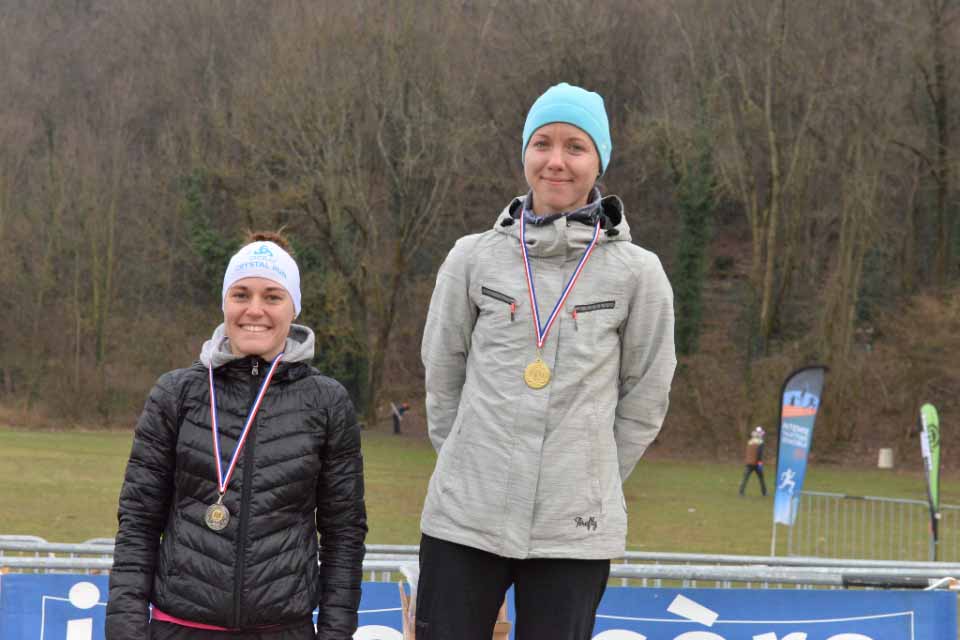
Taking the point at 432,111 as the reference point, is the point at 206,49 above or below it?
above

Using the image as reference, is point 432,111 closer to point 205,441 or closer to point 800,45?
point 800,45

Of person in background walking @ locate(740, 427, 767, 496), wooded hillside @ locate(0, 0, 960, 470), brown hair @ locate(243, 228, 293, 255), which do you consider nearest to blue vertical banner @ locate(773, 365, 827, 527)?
person in background walking @ locate(740, 427, 767, 496)

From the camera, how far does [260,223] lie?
137 feet

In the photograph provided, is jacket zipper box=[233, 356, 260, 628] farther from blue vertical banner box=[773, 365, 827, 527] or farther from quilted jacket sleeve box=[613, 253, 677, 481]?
blue vertical banner box=[773, 365, 827, 527]

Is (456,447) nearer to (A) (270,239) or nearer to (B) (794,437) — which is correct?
(A) (270,239)

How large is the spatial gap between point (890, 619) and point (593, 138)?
3.13 metres

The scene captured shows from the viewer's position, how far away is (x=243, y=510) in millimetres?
3590

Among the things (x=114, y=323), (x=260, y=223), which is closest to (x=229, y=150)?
(x=260, y=223)

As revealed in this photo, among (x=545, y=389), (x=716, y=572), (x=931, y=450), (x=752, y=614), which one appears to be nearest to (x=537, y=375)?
(x=545, y=389)

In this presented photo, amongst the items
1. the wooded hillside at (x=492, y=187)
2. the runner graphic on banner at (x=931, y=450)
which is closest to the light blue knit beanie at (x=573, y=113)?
the runner graphic on banner at (x=931, y=450)

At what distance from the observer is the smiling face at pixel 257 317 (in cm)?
377

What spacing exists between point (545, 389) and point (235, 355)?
3.26 feet

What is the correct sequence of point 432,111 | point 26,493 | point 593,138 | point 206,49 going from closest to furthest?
point 593,138, point 26,493, point 432,111, point 206,49

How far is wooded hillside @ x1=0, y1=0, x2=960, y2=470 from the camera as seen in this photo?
116 feet
